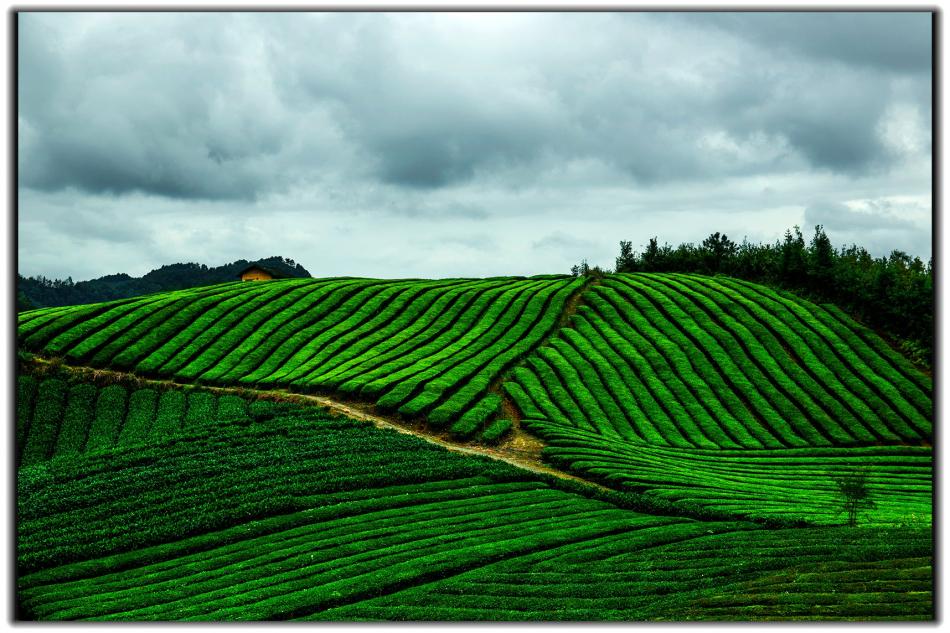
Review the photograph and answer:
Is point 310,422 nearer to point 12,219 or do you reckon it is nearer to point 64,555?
point 64,555

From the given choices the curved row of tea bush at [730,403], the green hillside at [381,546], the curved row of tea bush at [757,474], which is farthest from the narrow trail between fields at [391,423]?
the green hillside at [381,546]

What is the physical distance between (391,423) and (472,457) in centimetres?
920

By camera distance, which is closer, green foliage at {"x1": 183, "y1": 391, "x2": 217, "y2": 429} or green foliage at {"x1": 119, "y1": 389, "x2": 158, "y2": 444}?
green foliage at {"x1": 119, "y1": 389, "x2": 158, "y2": 444}

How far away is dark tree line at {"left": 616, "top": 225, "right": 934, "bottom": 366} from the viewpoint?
7256cm

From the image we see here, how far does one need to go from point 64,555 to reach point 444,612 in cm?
1835

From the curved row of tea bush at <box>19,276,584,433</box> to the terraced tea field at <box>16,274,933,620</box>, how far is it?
0.32 m


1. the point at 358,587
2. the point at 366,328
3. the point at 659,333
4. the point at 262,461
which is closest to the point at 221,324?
the point at 366,328

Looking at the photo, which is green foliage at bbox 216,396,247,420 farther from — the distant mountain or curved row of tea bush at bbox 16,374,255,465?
the distant mountain

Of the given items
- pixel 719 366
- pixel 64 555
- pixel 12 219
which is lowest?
pixel 64 555

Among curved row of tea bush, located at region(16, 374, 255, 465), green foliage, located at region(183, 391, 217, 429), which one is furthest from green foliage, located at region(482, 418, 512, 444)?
green foliage, located at region(183, 391, 217, 429)

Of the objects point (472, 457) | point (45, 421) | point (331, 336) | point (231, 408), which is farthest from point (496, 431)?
point (45, 421)

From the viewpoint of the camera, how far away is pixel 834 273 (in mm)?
83625

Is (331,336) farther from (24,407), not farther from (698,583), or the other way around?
(698,583)

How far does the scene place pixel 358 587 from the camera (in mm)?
26297
